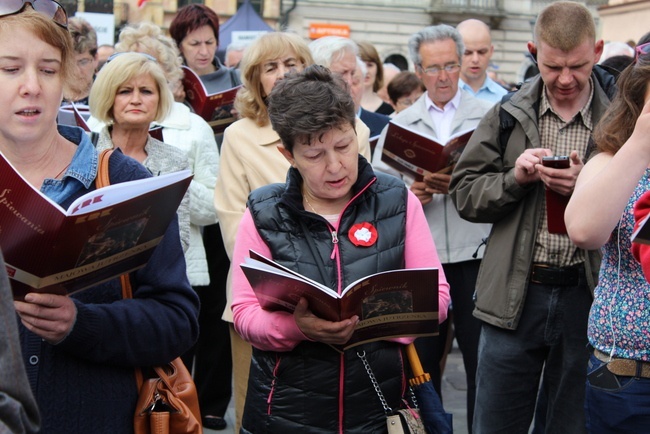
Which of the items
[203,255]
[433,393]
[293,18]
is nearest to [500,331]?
[433,393]

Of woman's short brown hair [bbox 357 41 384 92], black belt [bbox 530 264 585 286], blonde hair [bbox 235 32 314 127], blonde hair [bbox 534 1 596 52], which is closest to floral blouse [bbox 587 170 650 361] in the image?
black belt [bbox 530 264 585 286]

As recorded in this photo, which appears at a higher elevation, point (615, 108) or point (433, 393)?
point (615, 108)

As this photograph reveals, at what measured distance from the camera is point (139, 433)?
2.77 metres

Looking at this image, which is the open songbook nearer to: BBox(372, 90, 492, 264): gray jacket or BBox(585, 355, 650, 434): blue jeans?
BBox(585, 355, 650, 434): blue jeans

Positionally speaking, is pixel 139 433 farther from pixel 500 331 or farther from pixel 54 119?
pixel 500 331

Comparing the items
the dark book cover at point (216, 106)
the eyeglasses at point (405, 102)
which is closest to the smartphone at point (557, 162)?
the dark book cover at point (216, 106)

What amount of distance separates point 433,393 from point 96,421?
3.90 ft

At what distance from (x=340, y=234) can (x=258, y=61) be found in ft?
6.90

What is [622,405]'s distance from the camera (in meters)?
3.26

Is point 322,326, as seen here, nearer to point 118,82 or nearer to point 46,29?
point 46,29

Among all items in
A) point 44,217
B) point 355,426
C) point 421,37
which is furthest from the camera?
point 421,37

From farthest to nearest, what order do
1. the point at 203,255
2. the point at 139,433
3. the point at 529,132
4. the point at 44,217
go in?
the point at 203,255
the point at 529,132
the point at 139,433
the point at 44,217

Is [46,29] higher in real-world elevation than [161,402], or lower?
higher

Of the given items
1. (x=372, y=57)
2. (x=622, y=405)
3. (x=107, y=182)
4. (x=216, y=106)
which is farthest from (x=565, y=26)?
(x=372, y=57)
